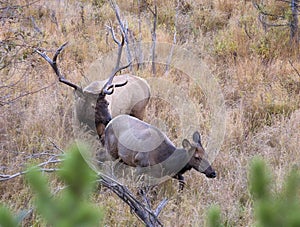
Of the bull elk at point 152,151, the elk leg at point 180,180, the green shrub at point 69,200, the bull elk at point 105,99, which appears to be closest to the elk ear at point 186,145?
the bull elk at point 152,151

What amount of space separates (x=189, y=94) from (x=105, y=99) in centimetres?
132

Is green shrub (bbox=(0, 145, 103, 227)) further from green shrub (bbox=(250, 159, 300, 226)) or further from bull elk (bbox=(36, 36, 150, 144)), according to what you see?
bull elk (bbox=(36, 36, 150, 144))

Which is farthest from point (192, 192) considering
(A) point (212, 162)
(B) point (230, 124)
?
(B) point (230, 124)

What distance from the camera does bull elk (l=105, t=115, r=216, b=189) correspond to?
4371 mm

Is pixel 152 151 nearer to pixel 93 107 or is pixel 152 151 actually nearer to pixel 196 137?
pixel 196 137

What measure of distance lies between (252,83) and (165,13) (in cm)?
306

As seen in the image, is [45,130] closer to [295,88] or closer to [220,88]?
[220,88]

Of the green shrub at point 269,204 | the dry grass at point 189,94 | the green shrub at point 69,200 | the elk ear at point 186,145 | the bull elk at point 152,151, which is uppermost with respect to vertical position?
the green shrub at point 69,200

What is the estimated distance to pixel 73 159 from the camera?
796mm

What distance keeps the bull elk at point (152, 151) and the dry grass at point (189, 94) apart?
152mm

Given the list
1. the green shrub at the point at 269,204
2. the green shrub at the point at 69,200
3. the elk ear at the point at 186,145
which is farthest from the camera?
the elk ear at the point at 186,145

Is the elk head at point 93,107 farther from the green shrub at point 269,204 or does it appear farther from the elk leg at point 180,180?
the green shrub at point 269,204

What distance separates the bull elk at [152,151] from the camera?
437 cm

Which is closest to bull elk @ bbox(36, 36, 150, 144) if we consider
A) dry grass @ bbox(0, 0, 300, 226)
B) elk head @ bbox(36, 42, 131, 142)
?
elk head @ bbox(36, 42, 131, 142)
